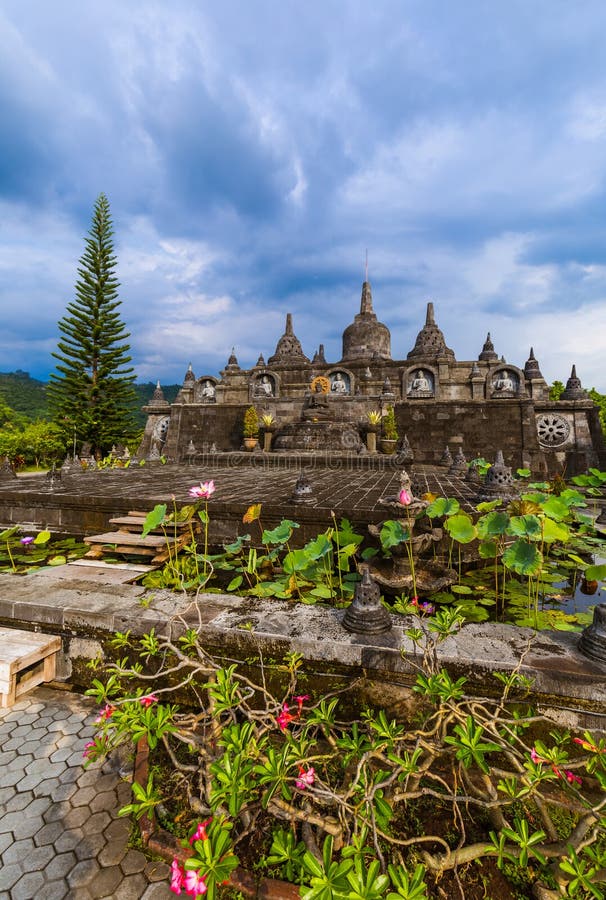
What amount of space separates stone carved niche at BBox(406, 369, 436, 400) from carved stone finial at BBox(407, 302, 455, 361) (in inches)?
237

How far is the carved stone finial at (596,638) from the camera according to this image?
1904mm

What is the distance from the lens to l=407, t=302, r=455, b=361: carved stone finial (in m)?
24.0

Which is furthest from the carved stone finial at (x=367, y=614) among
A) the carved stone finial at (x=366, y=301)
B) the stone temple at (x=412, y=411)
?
the carved stone finial at (x=366, y=301)

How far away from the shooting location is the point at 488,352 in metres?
22.0

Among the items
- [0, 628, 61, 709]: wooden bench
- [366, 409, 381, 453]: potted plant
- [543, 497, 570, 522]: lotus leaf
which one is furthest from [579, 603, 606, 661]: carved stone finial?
[366, 409, 381, 453]: potted plant

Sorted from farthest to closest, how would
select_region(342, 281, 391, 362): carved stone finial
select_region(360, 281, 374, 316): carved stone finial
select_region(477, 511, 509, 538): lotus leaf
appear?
select_region(360, 281, 374, 316): carved stone finial, select_region(342, 281, 391, 362): carved stone finial, select_region(477, 511, 509, 538): lotus leaf

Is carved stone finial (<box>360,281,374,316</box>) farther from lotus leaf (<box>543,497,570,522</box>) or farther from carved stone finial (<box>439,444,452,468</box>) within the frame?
lotus leaf (<box>543,497,570,522</box>)

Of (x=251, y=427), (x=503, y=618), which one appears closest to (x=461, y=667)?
(x=503, y=618)

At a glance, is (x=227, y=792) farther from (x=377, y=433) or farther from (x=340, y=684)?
(x=377, y=433)

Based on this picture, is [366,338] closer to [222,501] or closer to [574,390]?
[574,390]

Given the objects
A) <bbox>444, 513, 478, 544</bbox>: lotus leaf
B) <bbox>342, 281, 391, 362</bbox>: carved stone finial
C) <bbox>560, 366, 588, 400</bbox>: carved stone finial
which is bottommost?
<bbox>444, 513, 478, 544</bbox>: lotus leaf

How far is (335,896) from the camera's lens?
0.99 meters

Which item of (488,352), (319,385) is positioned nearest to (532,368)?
(488,352)

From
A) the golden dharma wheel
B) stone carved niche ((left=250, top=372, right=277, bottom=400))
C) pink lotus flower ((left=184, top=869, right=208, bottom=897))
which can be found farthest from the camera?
stone carved niche ((left=250, top=372, right=277, bottom=400))
